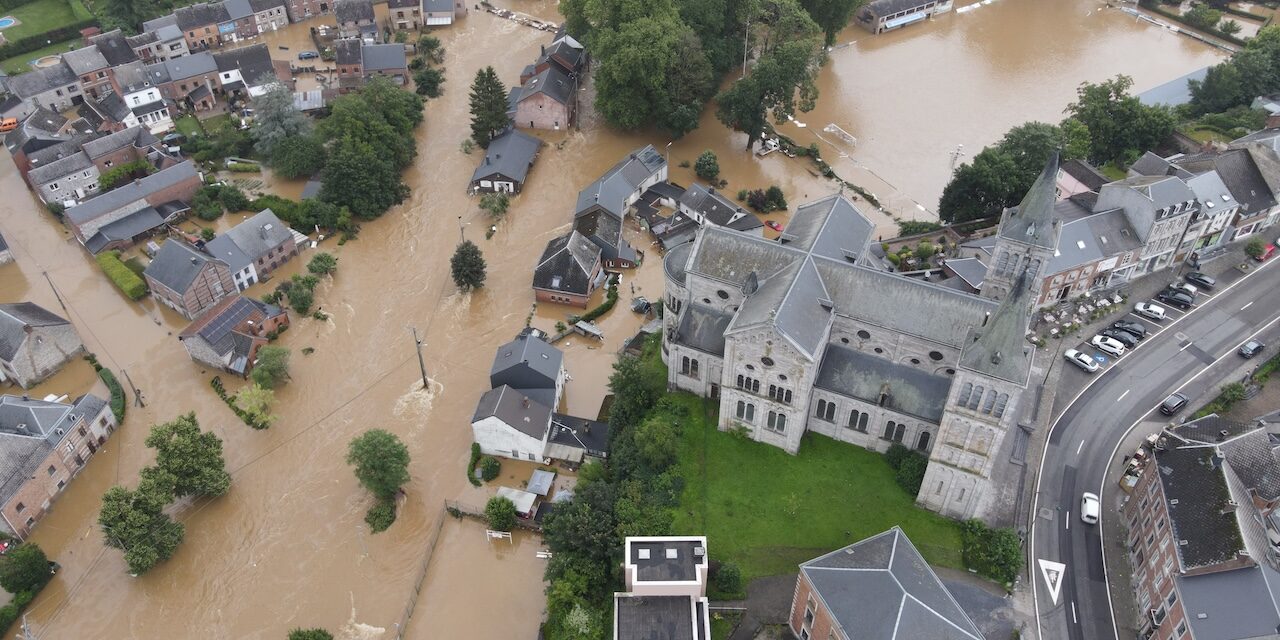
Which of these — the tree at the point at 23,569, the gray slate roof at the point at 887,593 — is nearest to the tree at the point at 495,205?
the tree at the point at 23,569

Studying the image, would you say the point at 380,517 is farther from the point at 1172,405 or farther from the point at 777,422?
the point at 1172,405

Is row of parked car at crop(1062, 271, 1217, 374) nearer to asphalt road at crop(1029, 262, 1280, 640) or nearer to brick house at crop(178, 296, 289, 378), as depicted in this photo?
asphalt road at crop(1029, 262, 1280, 640)

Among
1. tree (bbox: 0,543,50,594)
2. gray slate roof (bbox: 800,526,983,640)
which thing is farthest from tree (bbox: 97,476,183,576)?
gray slate roof (bbox: 800,526,983,640)

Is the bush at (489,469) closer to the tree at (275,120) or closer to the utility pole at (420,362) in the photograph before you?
the utility pole at (420,362)

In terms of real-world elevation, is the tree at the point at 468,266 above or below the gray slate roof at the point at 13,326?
below

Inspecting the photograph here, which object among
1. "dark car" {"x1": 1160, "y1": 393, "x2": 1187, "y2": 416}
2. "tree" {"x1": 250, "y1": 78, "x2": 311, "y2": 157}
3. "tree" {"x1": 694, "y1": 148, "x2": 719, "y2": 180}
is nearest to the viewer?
"dark car" {"x1": 1160, "y1": 393, "x2": 1187, "y2": 416}

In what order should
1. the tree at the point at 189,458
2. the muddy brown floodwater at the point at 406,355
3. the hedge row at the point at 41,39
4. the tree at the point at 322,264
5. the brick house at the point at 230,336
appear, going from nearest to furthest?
the muddy brown floodwater at the point at 406,355 → the tree at the point at 189,458 → the brick house at the point at 230,336 → the tree at the point at 322,264 → the hedge row at the point at 41,39

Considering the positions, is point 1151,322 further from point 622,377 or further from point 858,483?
point 622,377

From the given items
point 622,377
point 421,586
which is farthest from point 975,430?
point 421,586
